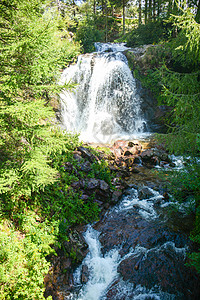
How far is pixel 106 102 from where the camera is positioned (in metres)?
14.9

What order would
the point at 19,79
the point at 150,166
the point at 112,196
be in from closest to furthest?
the point at 19,79, the point at 112,196, the point at 150,166

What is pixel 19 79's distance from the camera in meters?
3.60

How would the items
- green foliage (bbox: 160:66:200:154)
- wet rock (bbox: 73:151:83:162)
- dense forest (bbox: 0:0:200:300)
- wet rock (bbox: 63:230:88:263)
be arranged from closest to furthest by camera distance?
dense forest (bbox: 0:0:200:300) → wet rock (bbox: 63:230:88:263) → green foliage (bbox: 160:66:200:154) → wet rock (bbox: 73:151:83:162)

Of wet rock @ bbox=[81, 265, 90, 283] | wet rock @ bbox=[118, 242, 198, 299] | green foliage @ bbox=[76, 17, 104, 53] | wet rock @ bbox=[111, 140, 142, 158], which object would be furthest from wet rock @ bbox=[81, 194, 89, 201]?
green foliage @ bbox=[76, 17, 104, 53]

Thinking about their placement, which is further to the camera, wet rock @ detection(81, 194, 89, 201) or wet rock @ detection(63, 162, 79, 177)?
wet rock @ detection(63, 162, 79, 177)

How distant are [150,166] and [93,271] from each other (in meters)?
6.10

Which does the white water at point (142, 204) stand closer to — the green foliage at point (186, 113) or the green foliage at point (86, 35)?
the green foliage at point (186, 113)

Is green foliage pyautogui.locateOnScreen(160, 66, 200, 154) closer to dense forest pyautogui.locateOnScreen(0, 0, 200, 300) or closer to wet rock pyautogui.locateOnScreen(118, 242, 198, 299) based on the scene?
dense forest pyautogui.locateOnScreen(0, 0, 200, 300)

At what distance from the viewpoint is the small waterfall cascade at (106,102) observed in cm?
1459

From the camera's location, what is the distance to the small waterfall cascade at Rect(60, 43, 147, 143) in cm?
1459

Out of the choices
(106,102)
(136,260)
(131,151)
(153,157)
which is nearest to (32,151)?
(136,260)

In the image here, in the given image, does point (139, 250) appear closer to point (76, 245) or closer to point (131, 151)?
point (76, 245)

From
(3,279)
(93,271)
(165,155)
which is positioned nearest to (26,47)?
(3,279)

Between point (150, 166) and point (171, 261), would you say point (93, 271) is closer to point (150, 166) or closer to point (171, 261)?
point (171, 261)
